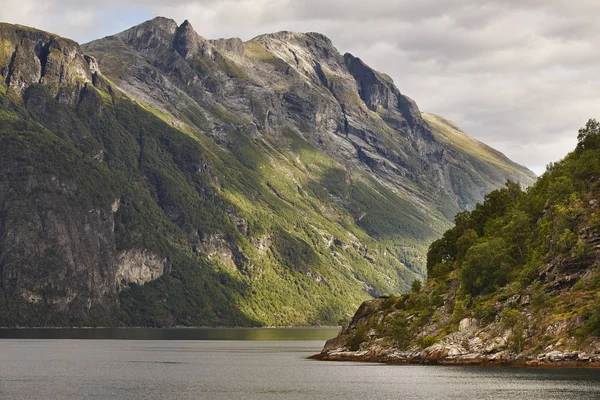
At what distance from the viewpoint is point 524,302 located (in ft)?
561

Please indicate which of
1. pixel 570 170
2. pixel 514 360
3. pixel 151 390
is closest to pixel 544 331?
pixel 514 360

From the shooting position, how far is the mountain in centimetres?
15725

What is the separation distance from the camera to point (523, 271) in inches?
7131

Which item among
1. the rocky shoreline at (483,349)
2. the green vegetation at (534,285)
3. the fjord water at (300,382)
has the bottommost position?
the fjord water at (300,382)

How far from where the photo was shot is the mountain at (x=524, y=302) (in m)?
157

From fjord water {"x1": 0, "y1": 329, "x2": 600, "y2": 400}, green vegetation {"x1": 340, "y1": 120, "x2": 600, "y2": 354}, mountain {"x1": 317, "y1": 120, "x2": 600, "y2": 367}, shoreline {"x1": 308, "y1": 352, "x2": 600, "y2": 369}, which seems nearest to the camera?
fjord water {"x1": 0, "y1": 329, "x2": 600, "y2": 400}

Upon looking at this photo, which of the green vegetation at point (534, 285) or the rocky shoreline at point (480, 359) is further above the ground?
the green vegetation at point (534, 285)

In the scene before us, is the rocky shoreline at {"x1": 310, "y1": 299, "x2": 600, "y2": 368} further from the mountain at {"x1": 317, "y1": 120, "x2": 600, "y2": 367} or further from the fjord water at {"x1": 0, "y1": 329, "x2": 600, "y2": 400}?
the fjord water at {"x1": 0, "y1": 329, "x2": 600, "y2": 400}

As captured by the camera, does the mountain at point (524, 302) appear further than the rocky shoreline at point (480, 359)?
Yes

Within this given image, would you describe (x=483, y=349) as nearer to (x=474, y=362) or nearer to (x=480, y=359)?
(x=480, y=359)

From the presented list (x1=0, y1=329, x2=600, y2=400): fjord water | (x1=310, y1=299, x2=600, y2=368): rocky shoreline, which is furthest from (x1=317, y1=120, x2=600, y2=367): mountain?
(x1=0, y1=329, x2=600, y2=400): fjord water

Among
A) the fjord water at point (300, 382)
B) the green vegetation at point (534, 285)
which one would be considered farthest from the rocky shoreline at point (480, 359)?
the fjord water at point (300, 382)

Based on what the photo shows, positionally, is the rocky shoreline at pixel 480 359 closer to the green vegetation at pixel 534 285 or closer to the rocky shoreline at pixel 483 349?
the rocky shoreline at pixel 483 349

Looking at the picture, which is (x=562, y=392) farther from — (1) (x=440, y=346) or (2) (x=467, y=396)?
(1) (x=440, y=346)
